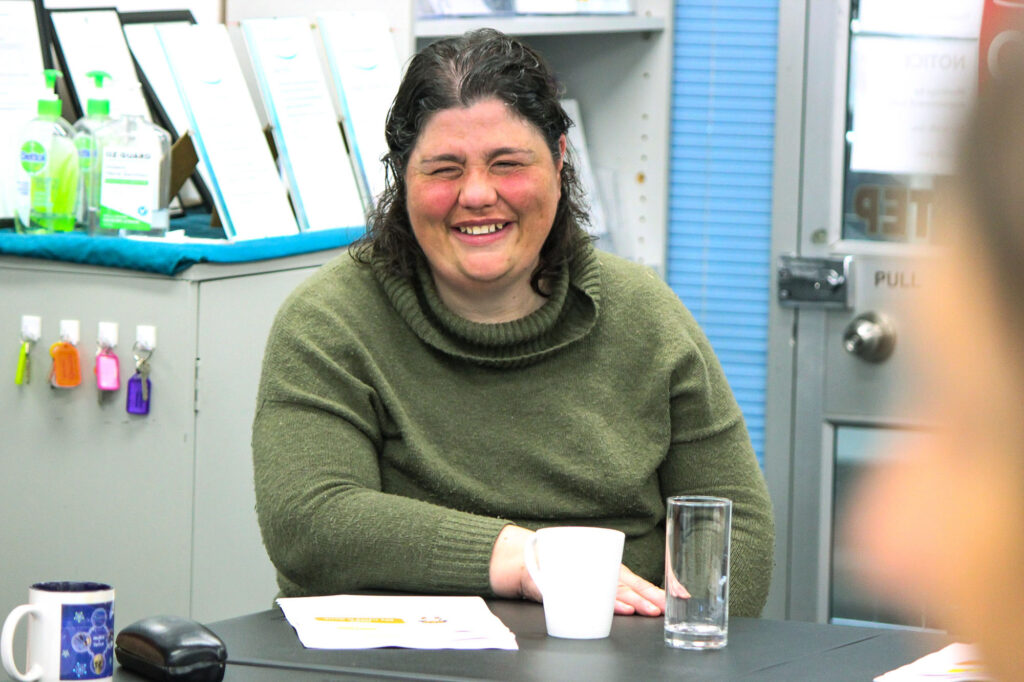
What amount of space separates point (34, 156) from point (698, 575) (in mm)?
1395

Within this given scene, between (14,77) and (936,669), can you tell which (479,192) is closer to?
(936,669)

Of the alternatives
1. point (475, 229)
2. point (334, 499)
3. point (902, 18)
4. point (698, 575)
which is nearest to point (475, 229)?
point (475, 229)

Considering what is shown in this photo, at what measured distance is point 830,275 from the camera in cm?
276

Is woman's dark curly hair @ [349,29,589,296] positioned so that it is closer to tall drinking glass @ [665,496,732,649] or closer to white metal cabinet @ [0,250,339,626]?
white metal cabinet @ [0,250,339,626]

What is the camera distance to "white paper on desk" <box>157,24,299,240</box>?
7.52 ft

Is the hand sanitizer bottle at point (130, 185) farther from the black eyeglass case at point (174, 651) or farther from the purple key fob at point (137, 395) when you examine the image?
the black eyeglass case at point (174, 651)

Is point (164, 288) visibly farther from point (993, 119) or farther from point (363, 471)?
point (993, 119)

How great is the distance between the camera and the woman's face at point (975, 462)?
1.11ft

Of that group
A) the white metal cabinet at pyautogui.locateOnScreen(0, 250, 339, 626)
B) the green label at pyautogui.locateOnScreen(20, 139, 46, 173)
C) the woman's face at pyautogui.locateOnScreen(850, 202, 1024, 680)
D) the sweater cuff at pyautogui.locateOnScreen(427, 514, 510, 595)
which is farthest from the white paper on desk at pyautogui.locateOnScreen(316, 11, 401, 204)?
the woman's face at pyautogui.locateOnScreen(850, 202, 1024, 680)

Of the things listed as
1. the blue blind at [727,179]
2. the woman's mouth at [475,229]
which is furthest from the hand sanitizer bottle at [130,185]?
the blue blind at [727,179]

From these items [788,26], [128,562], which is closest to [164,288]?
[128,562]

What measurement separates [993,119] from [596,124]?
2.72 metres

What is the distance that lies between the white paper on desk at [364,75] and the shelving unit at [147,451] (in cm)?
42

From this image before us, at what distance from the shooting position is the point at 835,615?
2838 mm
